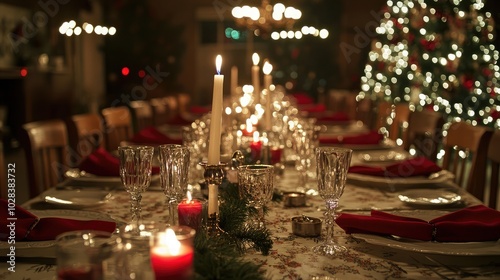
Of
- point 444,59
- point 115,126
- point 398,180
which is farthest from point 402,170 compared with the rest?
point 444,59

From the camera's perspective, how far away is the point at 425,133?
2869 mm

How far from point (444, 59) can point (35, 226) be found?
→ 537cm

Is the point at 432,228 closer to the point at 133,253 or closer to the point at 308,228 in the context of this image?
the point at 308,228

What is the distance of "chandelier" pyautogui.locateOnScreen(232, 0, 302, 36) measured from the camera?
6078mm

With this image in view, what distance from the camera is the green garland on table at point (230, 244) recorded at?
0.87 metres

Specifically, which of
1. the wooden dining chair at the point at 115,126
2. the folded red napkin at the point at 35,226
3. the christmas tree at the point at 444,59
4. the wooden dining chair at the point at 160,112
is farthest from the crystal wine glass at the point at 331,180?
the christmas tree at the point at 444,59

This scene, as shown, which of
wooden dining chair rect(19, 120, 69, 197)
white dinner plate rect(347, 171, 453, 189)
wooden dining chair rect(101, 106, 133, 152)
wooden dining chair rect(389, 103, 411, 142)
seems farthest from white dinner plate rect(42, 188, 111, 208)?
wooden dining chair rect(389, 103, 411, 142)

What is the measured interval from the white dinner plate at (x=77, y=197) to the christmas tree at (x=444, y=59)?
164 inches

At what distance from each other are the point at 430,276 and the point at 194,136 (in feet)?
3.37

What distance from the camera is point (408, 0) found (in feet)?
22.7

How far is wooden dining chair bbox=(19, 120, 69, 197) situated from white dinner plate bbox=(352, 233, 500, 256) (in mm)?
1367

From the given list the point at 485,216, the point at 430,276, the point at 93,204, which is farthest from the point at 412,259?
the point at 93,204

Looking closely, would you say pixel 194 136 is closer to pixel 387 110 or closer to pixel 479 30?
pixel 387 110

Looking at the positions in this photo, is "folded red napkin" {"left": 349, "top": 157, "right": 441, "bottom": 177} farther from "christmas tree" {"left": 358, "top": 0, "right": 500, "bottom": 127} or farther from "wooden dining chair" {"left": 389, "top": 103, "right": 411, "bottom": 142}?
"christmas tree" {"left": 358, "top": 0, "right": 500, "bottom": 127}
